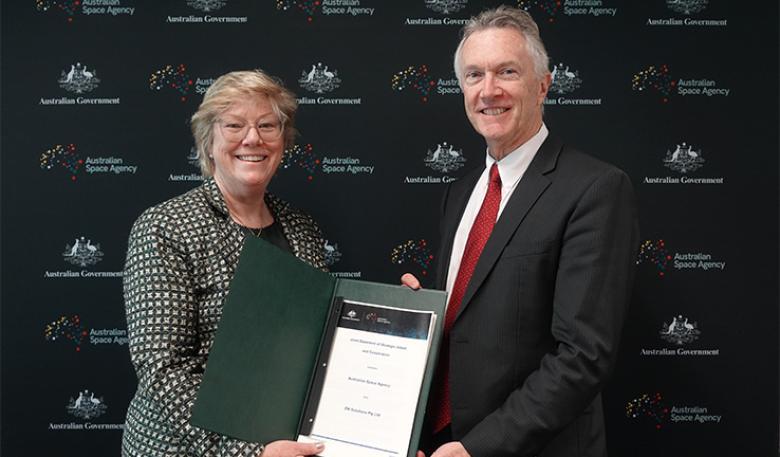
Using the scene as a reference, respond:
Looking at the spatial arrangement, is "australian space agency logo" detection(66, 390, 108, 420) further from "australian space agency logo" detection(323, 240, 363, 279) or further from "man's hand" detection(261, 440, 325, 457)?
"man's hand" detection(261, 440, 325, 457)

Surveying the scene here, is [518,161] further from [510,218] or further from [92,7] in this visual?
[92,7]

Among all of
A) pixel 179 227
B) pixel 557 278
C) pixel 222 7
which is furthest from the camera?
pixel 222 7

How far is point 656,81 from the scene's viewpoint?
289cm

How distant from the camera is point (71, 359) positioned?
2934 millimetres

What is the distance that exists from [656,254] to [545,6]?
1.28 meters

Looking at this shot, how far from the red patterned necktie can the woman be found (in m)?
0.40

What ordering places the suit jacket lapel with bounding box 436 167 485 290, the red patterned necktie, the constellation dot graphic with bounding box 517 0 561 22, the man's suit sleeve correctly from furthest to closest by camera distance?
the constellation dot graphic with bounding box 517 0 561 22
the suit jacket lapel with bounding box 436 167 485 290
the red patterned necktie
the man's suit sleeve

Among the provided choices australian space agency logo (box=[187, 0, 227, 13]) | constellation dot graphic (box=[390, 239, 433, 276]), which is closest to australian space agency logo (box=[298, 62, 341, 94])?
australian space agency logo (box=[187, 0, 227, 13])

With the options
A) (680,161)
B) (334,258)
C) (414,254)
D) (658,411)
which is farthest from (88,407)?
(680,161)

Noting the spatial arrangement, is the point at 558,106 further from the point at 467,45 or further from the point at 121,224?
the point at 121,224

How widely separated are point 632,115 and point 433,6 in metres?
1.07

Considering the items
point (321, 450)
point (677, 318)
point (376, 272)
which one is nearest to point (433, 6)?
point (376, 272)

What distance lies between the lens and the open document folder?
1669mm

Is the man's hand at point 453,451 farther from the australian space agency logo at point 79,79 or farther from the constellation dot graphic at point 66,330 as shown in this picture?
the australian space agency logo at point 79,79
